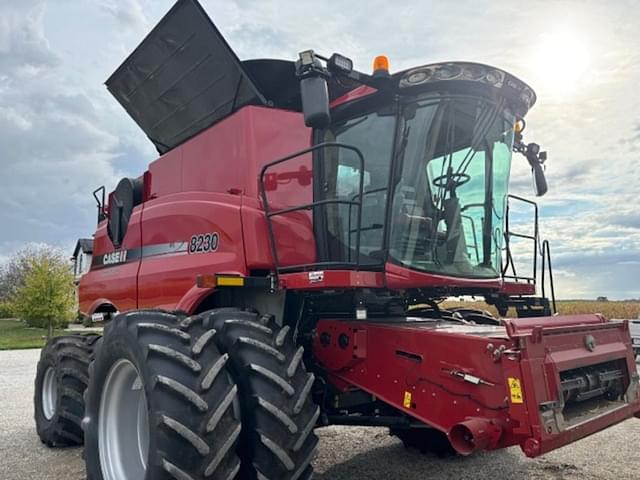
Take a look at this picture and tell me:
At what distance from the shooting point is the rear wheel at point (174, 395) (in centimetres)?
318

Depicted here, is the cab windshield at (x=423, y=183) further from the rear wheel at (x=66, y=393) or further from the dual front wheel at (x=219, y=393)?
the rear wheel at (x=66, y=393)

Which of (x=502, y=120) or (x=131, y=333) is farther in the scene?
(x=502, y=120)

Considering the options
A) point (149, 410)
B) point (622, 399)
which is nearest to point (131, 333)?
point (149, 410)

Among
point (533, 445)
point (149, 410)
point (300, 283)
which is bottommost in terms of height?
point (533, 445)

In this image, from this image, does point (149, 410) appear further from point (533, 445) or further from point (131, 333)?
point (533, 445)

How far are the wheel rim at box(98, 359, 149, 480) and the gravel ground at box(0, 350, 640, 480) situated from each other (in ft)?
4.24

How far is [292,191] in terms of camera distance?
184 inches

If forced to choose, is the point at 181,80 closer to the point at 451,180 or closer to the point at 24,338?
the point at 451,180

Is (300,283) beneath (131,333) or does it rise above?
above

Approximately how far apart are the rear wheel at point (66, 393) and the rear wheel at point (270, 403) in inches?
117

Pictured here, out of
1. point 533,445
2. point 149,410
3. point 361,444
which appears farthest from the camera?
point 361,444

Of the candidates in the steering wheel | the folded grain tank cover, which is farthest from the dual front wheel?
the folded grain tank cover

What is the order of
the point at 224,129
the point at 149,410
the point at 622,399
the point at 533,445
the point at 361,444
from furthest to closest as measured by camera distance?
the point at 361,444
the point at 224,129
the point at 622,399
the point at 149,410
the point at 533,445

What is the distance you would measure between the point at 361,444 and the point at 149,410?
11.1 ft
